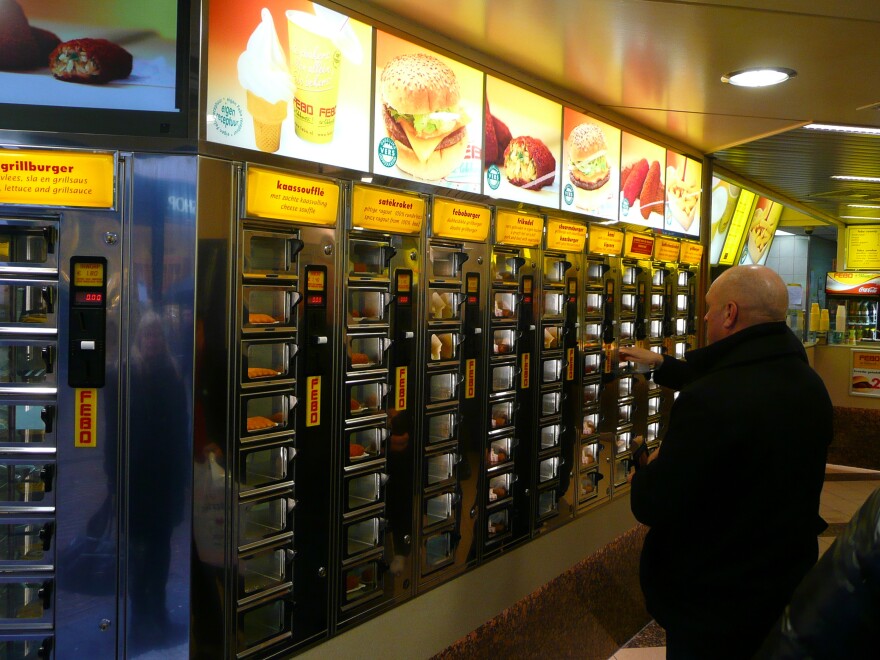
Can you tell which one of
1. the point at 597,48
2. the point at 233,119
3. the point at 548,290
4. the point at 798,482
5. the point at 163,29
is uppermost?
the point at 597,48

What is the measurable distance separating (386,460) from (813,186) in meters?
6.55

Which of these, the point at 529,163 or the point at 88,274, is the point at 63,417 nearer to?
the point at 88,274

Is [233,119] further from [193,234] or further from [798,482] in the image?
[798,482]

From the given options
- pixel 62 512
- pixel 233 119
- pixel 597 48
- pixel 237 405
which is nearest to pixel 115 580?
pixel 62 512

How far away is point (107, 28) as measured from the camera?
2.55 metres

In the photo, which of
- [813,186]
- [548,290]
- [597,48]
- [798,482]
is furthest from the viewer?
[813,186]

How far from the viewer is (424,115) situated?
3.48 m

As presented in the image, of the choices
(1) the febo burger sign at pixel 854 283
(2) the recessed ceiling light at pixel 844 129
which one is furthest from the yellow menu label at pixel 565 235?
(1) the febo burger sign at pixel 854 283

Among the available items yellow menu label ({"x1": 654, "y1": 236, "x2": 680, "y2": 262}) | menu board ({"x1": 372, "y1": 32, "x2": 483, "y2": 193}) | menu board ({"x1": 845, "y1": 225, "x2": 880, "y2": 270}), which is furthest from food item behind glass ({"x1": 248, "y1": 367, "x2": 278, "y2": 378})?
menu board ({"x1": 845, "y1": 225, "x2": 880, "y2": 270})

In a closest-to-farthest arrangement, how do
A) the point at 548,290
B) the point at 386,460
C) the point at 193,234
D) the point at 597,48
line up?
the point at 193,234 → the point at 386,460 → the point at 597,48 → the point at 548,290

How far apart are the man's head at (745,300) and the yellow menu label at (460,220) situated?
132 centimetres

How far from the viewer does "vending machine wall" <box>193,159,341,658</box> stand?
258 centimetres

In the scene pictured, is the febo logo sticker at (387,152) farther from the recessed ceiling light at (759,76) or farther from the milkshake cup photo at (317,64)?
the recessed ceiling light at (759,76)

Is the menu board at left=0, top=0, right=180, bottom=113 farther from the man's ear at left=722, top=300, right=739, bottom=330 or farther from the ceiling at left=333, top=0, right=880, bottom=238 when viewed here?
the man's ear at left=722, top=300, right=739, bottom=330
